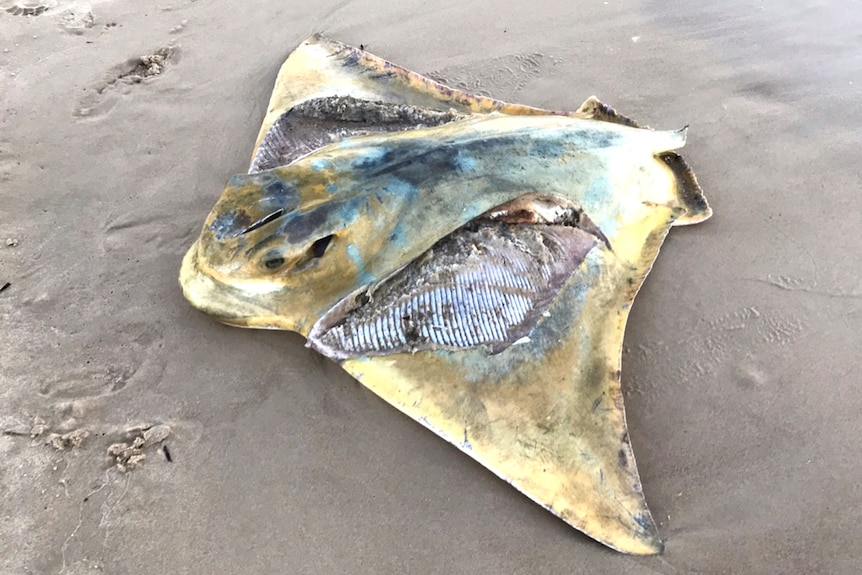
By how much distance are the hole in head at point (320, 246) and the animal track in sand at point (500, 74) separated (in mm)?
2803

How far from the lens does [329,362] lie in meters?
3.26

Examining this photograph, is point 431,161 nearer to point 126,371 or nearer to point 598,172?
point 598,172

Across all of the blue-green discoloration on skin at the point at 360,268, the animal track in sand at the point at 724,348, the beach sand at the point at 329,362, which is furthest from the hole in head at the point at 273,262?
the animal track in sand at the point at 724,348

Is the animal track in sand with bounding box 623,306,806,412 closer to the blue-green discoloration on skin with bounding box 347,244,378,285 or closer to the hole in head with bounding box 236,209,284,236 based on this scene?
the blue-green discoloration on skin with bounding box 347,244,378,285

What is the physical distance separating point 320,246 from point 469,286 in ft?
2.88

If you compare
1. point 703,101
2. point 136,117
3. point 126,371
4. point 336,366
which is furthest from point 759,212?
point 136,117

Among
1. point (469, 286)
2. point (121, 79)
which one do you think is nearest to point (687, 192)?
point (469, 286)

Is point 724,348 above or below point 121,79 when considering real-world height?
below

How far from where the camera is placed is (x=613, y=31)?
18.2 ft

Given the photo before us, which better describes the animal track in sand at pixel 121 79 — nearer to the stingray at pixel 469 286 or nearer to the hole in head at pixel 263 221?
the stingray at pixel 469 286

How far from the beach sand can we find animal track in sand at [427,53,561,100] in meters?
0.03

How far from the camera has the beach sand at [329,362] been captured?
2.77 metres

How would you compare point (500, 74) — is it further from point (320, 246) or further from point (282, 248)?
point (282, 248)

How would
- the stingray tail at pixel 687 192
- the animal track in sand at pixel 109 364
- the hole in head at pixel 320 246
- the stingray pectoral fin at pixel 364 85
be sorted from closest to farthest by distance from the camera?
the hole in head at pixel 320 246, the animal track in sand at pixel 109 364, the stingray tail at pixel 687 192, the stingray pectoral fin at pixel 364 85
